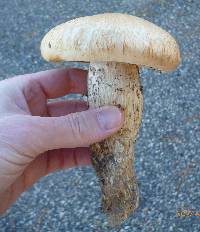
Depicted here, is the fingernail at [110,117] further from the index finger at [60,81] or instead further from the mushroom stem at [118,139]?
the index finger at [60,81]

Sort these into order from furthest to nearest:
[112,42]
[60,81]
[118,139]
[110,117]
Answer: [60,81]
[118,139]
[110,117]
[112,42]

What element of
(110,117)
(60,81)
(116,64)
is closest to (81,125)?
(110,117)

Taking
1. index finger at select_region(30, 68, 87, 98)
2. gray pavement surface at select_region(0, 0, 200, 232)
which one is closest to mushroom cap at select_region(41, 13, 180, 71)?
index finger at select_region(30, 68, 87, 98)

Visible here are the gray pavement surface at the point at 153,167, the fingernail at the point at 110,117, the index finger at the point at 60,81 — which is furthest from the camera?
the gray pavement surface at the point at 153,167

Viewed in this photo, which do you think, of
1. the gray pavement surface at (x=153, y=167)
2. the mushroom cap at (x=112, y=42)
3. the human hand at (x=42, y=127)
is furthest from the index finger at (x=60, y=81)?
the gray pavement surface at (x=153, y=167)

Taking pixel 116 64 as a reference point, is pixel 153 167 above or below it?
below

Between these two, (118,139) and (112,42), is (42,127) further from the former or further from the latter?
(112,42)

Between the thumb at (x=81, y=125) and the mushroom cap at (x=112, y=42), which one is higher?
the mushroom cap at (x=112, y=42)

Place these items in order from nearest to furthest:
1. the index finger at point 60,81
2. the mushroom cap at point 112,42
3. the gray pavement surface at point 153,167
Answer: the mushroom cap at point 112,42
the index finger at point 60,81
the gray pavement surface at point 153,167

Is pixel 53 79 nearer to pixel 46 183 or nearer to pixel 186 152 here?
pixel 46 183
